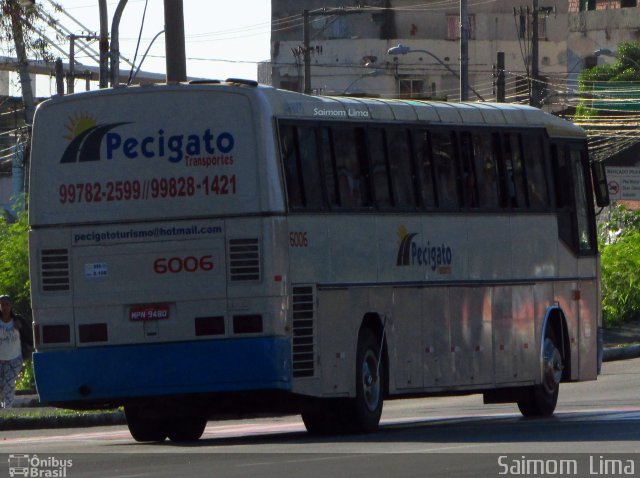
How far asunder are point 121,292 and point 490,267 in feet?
15.4

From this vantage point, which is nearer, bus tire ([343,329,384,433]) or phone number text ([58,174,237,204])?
phone number text ([58,174,237,204])

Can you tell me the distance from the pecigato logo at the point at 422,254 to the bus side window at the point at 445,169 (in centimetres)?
49

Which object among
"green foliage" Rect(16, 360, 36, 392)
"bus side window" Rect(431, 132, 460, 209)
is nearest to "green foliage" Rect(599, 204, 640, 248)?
"green foliage" Rect(16, 360, 36, 392)

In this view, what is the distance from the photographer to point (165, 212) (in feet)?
49.9

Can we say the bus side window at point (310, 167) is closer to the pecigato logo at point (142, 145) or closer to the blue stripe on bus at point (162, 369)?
the pecigato logo at point (142, 145)

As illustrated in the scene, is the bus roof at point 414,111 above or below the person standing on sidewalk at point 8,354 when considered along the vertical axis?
above

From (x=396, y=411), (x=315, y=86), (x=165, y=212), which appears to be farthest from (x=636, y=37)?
(x=165, y=212)

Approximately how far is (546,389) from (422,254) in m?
2.88

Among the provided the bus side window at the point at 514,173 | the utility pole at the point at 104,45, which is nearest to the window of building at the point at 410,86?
the utility pole at the point at 104,45

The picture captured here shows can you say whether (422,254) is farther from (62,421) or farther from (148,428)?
(62,421)

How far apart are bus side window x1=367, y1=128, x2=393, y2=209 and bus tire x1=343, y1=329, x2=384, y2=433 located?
135 cm

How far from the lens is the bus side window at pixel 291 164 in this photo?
15.2m

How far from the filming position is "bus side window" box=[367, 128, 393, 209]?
16.4 metres

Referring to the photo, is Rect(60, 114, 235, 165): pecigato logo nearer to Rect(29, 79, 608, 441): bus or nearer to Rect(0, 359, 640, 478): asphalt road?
Rect(29, 79, 608, 441): bus
